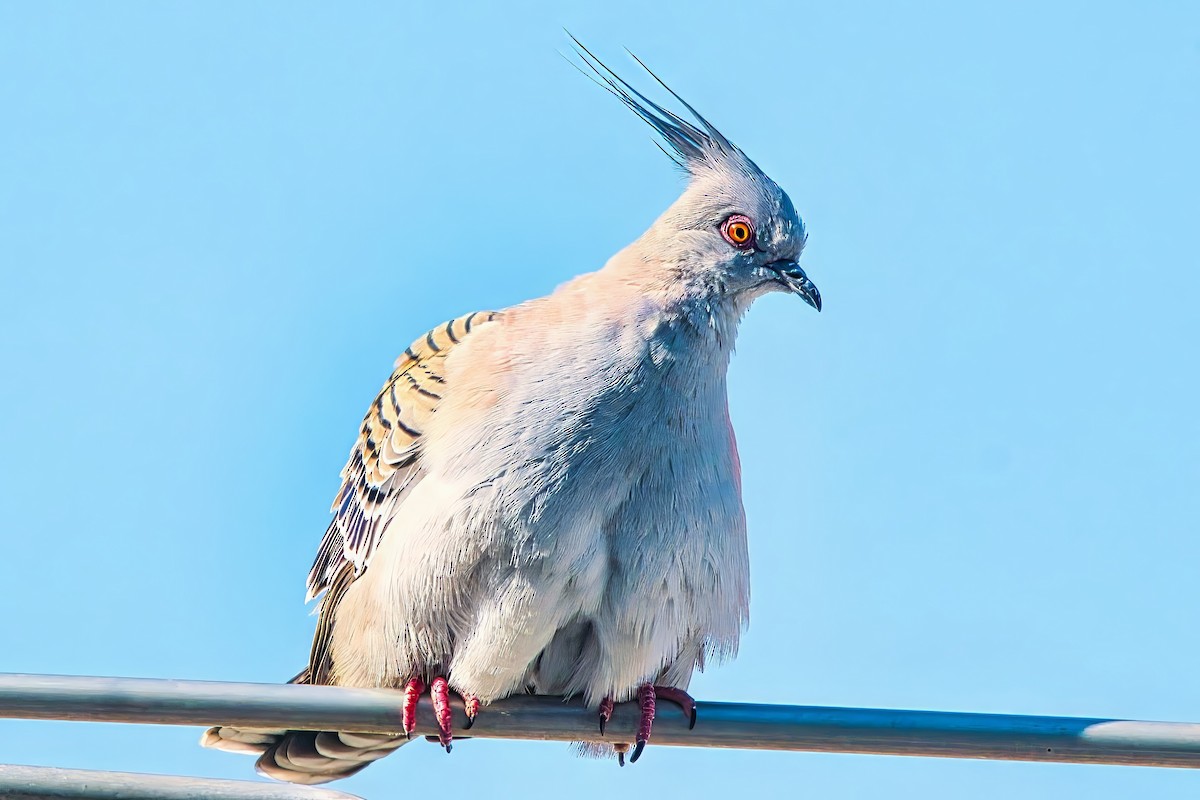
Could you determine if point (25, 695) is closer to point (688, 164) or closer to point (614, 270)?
point (614, 270)

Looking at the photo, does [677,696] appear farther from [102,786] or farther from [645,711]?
[102,786]

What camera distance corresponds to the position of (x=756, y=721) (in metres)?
4.91

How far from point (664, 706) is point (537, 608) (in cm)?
76

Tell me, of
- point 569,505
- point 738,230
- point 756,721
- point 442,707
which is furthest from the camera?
point 738,230

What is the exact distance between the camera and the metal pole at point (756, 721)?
4352 mm

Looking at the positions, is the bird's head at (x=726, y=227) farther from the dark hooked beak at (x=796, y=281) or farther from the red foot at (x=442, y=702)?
the red foot at (x=442, y=702)

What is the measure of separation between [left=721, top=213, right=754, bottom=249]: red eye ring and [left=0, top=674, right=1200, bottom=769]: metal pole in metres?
2.49

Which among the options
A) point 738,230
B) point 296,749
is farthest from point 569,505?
point 296,749

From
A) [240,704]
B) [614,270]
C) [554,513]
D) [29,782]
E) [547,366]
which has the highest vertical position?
[614,270]

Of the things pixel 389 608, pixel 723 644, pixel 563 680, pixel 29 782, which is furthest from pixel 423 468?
pixel 29 782

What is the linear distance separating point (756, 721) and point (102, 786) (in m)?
2.02

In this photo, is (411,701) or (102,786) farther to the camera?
(411,701)

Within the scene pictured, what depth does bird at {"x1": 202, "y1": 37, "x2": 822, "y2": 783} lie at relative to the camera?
19.7 feet

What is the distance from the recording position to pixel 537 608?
5.99m
